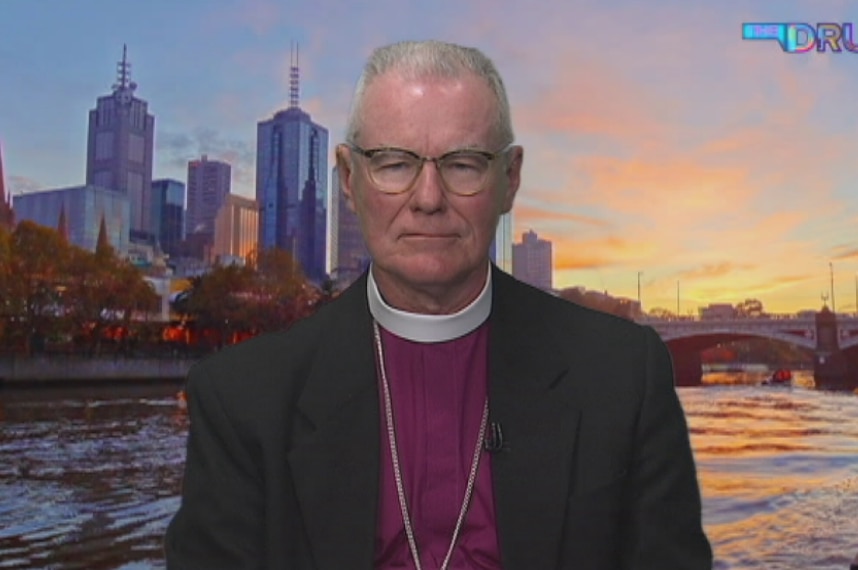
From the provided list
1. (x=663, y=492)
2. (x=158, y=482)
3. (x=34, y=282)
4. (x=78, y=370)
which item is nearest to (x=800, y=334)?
(x=78, y=370)

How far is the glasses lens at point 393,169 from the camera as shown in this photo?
3.96 ft

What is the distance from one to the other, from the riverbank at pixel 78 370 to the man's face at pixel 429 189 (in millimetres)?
28153

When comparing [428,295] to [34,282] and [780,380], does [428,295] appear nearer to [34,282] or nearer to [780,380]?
[34,282]

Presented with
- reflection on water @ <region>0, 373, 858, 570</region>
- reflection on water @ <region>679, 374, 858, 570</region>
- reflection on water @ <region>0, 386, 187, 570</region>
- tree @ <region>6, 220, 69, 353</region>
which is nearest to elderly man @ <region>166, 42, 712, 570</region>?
reflection on water @ <region>0, 373, 858, 570</region>

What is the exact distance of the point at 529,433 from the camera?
127 cm

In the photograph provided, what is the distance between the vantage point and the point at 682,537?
1.27 m

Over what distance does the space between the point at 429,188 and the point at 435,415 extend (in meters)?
0.33

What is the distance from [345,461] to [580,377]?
351mm

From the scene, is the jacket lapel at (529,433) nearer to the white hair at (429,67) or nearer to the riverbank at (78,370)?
the white hair at (429,67)

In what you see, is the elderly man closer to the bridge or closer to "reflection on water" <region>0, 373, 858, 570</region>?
"reflection on water" <region>0, 373, 858, 570</region>

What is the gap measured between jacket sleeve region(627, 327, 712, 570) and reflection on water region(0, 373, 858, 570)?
22.3ft

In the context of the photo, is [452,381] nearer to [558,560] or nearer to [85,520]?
[558,560]

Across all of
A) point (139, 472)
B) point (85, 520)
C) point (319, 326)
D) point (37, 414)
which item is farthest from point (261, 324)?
point (319, 326)

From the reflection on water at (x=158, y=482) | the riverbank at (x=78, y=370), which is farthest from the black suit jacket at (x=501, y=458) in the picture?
the riverbank at (x=78, y=370)
